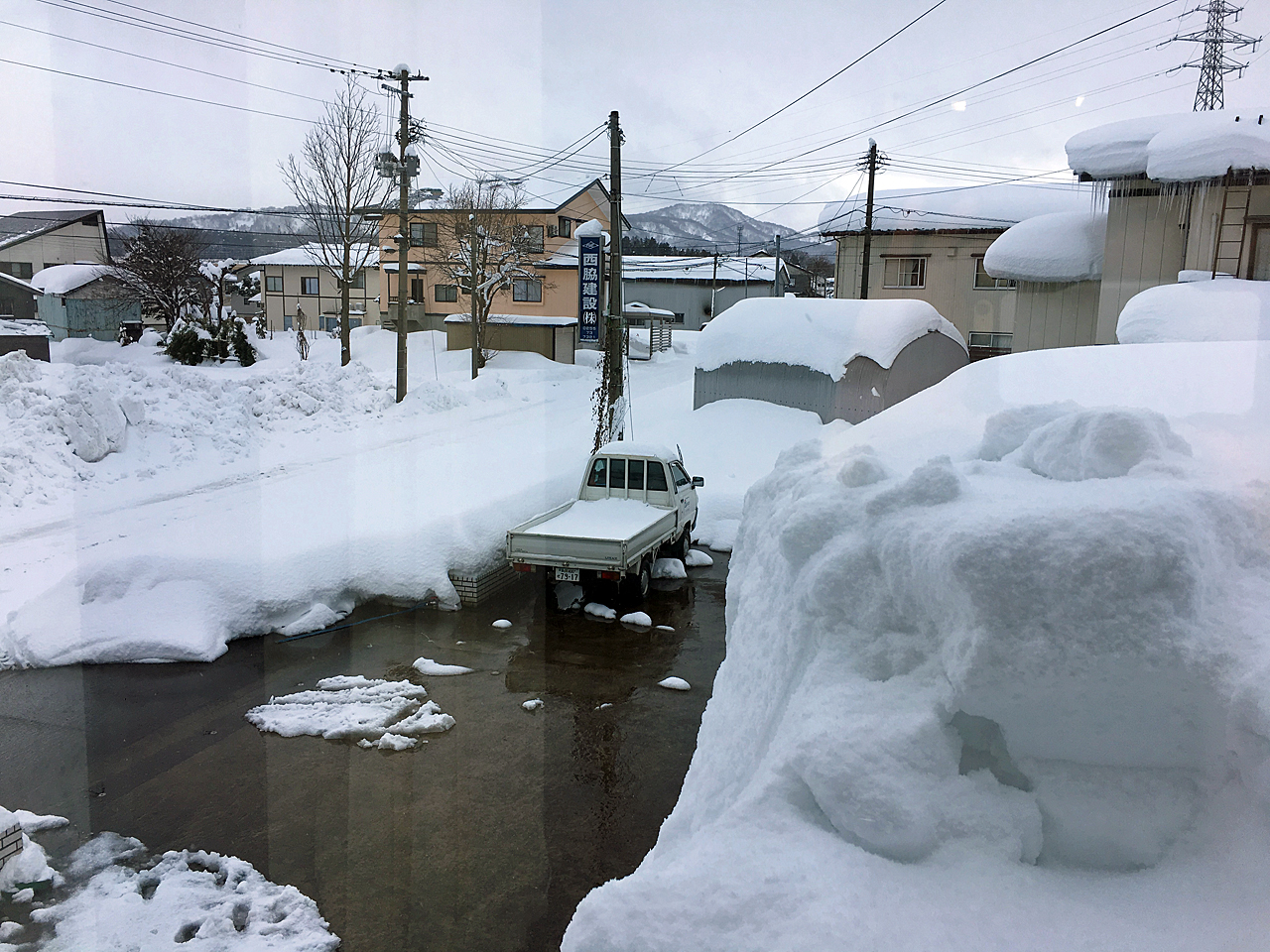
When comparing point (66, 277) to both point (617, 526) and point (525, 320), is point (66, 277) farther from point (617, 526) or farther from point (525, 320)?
point (617, 526)

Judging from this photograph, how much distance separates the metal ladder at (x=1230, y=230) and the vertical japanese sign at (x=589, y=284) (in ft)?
37.9

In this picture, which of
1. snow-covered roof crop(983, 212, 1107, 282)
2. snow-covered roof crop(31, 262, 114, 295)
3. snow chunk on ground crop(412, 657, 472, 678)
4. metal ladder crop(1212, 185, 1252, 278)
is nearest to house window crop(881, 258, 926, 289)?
snow-covered roof crop(983, 212, 1107, 282)

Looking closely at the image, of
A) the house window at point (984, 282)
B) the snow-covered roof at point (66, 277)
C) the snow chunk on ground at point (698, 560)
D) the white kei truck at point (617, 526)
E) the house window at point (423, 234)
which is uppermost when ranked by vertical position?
the house window at point (423, 234)

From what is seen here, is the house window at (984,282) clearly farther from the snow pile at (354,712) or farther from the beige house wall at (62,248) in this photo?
the beige house wall at (62,248)

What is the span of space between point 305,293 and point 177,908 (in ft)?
178

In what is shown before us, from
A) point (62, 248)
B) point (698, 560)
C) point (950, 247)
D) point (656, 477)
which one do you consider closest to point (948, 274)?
point (950, 247)

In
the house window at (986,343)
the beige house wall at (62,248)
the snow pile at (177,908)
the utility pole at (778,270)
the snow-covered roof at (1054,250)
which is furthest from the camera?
the utility pole at (778,270)

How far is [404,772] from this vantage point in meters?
6.63

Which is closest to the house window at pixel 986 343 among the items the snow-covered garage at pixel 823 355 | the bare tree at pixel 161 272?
the snow-covered garage at pixel 823 355

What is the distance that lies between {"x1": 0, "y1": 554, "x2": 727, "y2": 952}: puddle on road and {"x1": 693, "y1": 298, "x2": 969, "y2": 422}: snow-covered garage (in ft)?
38.8

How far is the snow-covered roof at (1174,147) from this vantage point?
13523 millimetres

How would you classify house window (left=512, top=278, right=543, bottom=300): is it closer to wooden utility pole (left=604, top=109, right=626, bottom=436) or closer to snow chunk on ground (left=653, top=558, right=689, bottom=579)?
wooden utility pole (left=604, top=109, right=626, bottom=436)

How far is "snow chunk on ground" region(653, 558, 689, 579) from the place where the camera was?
39.0 feet

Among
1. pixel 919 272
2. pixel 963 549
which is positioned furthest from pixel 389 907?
pixel 919 272
